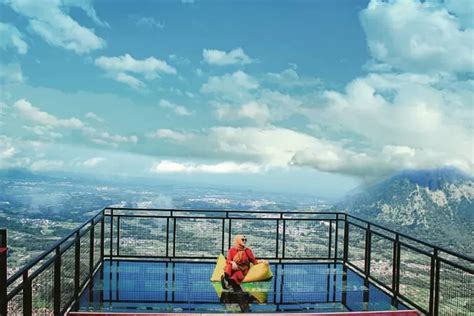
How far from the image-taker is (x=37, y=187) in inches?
1529

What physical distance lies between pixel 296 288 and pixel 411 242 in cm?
161

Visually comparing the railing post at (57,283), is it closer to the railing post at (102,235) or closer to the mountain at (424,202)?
the railing post at (102,235)

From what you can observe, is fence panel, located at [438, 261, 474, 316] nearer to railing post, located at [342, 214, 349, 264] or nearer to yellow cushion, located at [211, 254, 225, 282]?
yellow cushion, located at [211, 254, 225, 282]

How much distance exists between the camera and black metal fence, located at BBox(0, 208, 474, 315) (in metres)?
4.83

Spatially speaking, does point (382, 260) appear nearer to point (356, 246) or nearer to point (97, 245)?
point (356, 246)

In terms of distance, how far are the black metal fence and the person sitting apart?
3.18ft

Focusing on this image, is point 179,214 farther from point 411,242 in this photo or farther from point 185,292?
point 411,242

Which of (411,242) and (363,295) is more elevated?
(411,242)

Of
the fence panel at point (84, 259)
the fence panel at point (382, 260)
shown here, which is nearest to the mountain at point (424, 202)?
the fence panel at point (382, 260)

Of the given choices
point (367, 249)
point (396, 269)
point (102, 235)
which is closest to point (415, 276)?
point (396, 269)

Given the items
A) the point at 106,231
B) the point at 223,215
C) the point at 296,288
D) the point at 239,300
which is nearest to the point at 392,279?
the point at 296,288

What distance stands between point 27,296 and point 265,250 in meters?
5.37

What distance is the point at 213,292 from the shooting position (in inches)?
250

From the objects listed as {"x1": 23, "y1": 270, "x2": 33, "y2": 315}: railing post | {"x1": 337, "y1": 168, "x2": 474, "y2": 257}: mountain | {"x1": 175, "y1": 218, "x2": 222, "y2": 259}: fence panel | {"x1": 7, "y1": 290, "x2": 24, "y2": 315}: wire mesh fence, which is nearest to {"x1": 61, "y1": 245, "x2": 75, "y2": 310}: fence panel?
{"x1": 23, "y1": 270, "x2": 33, "y2": 315}: railing post
